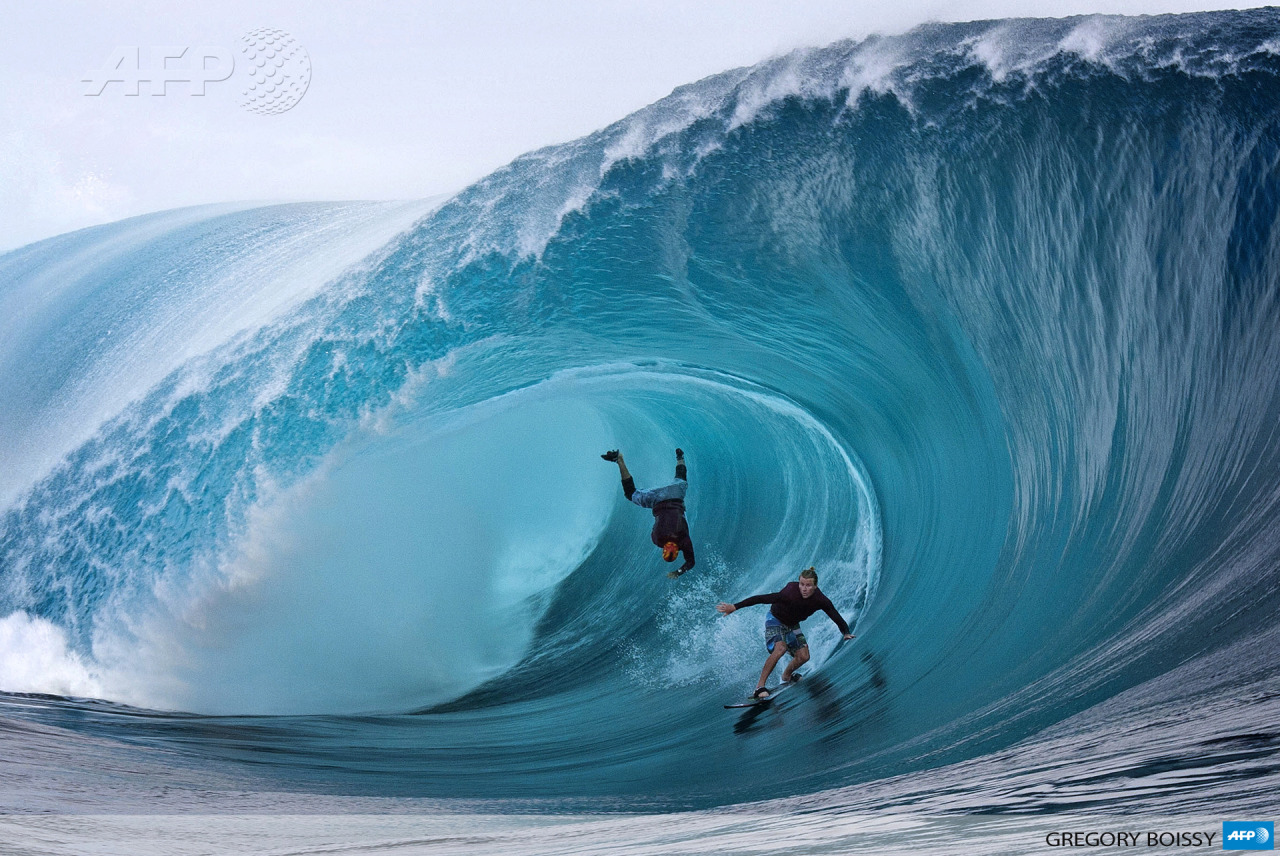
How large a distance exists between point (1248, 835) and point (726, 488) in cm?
677

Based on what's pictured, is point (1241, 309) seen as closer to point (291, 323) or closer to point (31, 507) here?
point (291, 323)

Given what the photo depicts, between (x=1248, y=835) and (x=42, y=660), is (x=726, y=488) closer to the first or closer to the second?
(x=42, y=660)

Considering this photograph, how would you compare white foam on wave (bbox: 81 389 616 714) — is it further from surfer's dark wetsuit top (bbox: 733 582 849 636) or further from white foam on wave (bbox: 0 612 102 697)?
surfer's dark wetsuit top (bbox: 733 582 849 636)

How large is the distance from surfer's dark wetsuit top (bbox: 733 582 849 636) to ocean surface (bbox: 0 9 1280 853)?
1.65 feet

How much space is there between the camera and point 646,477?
973 centimetres

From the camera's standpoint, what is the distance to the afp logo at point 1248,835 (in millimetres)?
2031

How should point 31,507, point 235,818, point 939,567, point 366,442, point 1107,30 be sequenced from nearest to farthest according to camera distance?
point 235,818 < point 1107,30 < point 939,567 < point 31,507 < point 366,442

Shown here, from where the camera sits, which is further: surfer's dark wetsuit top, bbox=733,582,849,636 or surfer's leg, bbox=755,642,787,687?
surfer's leg, bbox=755,642,787,687

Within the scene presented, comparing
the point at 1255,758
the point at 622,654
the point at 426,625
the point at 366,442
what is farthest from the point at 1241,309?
the point at 426,625

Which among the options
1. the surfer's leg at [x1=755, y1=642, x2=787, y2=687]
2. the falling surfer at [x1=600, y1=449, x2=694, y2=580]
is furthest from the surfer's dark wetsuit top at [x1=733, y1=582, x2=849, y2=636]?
the falling surfer at [x1=600, y1=449, x2=694, y2=580]

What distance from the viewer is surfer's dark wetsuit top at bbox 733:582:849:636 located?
5.23m

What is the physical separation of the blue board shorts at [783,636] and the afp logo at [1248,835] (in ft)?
11.0

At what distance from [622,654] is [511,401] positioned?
284 centimetres

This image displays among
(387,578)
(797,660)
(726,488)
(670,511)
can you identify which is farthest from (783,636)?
(387,578)
